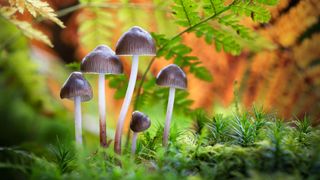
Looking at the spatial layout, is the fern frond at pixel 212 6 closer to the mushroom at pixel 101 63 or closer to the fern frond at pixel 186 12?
the fern frond at pixel 186 12

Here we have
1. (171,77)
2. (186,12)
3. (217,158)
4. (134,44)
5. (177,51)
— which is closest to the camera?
(217,158)

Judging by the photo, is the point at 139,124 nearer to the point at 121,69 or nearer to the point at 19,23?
the point at 121,69

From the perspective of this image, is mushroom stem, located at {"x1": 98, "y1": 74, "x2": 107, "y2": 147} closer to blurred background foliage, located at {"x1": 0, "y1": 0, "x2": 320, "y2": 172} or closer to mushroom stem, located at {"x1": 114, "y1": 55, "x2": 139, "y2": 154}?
mushroom stem, located at {"x1": 114, "y1": 55, "x2": 139, "y2": 154}

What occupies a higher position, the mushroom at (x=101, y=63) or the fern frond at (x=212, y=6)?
the fern frond at (x=212, y=6)

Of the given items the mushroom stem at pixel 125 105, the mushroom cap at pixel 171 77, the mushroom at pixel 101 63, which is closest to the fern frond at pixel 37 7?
the mushroom at pixel 101 63

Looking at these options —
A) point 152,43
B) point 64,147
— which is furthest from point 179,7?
point 64,147

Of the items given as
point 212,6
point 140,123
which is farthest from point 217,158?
point 212,6
